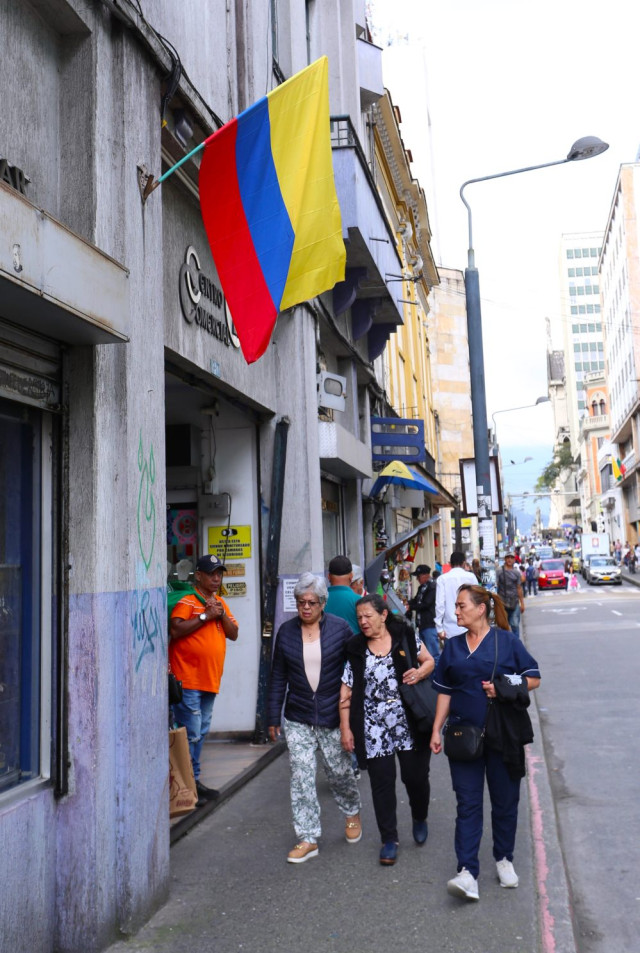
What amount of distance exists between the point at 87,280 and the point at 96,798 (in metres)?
2.65

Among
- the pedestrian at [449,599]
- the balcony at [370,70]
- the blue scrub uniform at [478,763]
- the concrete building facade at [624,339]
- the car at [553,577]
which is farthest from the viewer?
the concrete building facade at [624,339]

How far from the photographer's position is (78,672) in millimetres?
4711

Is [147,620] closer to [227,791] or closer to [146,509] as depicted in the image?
[146,509]

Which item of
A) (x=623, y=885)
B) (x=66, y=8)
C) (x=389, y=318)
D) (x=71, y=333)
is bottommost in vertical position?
(x=623, y=885)

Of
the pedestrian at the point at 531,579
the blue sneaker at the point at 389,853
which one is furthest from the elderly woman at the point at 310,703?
the pedestrian at the point at 531,579

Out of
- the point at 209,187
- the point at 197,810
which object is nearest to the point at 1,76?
the point at 209,187

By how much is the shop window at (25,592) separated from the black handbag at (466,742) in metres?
2.21

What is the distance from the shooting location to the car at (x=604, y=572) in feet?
153

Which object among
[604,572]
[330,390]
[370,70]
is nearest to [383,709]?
[330,390]

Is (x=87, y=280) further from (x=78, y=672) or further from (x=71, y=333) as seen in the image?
(x=78, y=672)

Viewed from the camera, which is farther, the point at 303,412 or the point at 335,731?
the point at 303,412

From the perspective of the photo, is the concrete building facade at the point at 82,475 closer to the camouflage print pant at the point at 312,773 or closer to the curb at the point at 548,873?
the camouflage print pant at the point at 312,773

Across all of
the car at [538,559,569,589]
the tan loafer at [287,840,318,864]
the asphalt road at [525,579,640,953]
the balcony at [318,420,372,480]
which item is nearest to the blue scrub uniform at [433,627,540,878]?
the asphalt road at [525,579,640,953]

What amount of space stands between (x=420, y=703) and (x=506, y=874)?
3.56 ft
